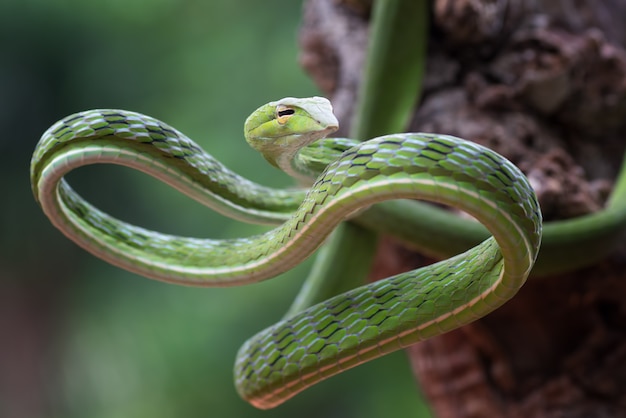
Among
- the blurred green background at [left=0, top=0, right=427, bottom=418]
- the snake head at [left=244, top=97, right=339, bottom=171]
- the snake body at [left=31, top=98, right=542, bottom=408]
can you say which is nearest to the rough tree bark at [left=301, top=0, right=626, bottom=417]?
the snake body at [left=31, top=98, right=542, bottom=408]

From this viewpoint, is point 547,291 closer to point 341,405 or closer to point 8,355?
point 341,405

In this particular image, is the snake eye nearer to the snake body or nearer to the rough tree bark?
the snake body

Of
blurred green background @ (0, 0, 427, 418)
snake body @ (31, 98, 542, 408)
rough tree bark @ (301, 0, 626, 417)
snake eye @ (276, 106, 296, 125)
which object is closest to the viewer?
snake body @ (31, 98, 542, 408)

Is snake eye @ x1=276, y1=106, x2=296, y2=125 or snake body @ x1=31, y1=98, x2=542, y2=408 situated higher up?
snake eye @ x1=276, y1=106, x2=296, y2=125

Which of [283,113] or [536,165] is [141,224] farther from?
[283,113]

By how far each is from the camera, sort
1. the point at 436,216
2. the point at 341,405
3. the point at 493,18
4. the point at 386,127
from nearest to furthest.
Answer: the point at 436,216, the point at 386,127, the point at 493,18, the point at 341,405

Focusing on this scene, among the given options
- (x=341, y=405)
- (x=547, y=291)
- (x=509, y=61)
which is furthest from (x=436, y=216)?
(x=341, y=405)
